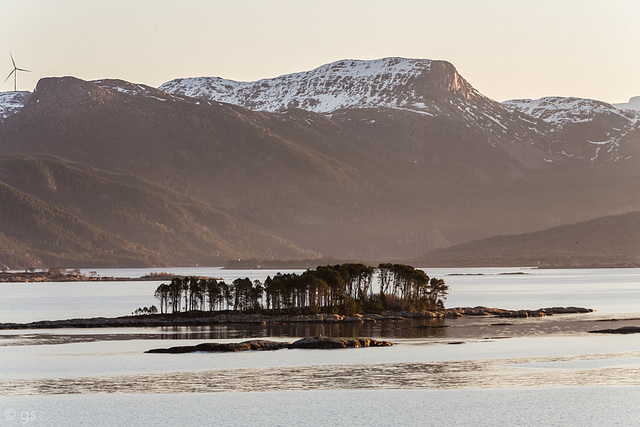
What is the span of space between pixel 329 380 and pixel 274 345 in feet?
78.8

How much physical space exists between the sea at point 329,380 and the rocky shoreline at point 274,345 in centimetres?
242

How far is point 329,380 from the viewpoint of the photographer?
244 ft

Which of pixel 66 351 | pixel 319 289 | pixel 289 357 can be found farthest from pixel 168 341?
pixel 319 289

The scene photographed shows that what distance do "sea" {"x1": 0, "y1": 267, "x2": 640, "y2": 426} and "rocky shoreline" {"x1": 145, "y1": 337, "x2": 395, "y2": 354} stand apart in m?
2.42

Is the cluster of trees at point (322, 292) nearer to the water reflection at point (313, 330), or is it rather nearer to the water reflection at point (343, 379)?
the water reflection at point (313, 330)

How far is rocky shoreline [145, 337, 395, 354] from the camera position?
313 feet

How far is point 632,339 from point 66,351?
190 ft

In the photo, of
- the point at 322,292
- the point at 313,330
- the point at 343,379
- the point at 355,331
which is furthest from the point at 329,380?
the point at 322,292

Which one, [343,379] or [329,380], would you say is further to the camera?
[343,379]

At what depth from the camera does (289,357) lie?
8975 cm

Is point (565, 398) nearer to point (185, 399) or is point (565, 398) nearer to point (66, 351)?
point (185, 399)

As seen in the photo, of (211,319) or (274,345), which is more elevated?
(211,319)

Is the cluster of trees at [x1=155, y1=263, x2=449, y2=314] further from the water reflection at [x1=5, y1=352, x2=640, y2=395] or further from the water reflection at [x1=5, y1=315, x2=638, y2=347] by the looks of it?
the water reflection at [x1=5, y1=352, x2=640, y2=395]

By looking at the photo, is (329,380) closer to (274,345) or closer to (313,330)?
(274,345)
